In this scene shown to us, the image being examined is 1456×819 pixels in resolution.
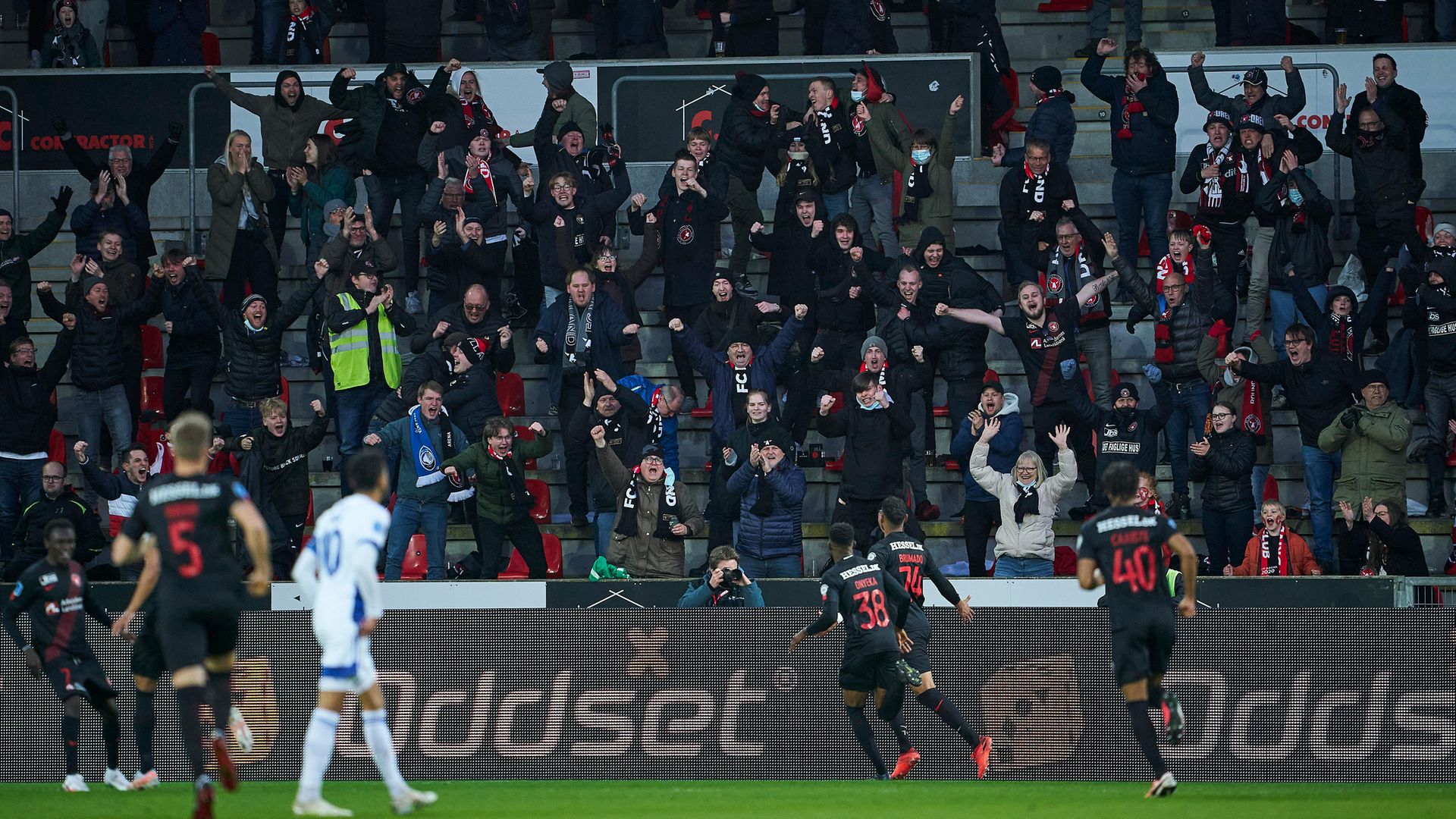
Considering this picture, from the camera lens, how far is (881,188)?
773 inches

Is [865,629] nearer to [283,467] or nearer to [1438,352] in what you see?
[283,467]

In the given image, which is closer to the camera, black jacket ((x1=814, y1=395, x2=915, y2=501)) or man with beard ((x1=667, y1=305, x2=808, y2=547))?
black jacket ((x1=814, y1=395, x2=915, y2=501))

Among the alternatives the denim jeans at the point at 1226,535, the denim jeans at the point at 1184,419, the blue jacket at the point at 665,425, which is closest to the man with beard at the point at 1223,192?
the denim jeans at the point at 1184,419

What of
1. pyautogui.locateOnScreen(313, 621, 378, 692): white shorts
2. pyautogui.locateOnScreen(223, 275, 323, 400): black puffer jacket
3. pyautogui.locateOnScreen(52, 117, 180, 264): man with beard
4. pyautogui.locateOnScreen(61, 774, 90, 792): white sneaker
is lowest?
pyautogui.locateOnScreen(61, 774, 90, 792): white sneaker

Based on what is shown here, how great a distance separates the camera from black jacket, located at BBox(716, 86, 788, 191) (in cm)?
1936

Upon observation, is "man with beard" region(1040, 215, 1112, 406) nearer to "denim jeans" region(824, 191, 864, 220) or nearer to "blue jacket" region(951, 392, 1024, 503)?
"blue jacket" region(951, 392, 1024, 503)

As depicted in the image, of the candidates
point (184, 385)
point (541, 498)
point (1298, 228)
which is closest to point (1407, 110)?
point (1298, 228)

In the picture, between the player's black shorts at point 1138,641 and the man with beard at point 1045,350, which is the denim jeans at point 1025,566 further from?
the player's black shorts at point 1138,641

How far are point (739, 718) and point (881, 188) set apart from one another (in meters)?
7.34

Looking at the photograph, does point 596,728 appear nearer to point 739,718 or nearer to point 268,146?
point 739,718

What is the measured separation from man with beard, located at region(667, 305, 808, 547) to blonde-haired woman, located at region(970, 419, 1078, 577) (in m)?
2.19

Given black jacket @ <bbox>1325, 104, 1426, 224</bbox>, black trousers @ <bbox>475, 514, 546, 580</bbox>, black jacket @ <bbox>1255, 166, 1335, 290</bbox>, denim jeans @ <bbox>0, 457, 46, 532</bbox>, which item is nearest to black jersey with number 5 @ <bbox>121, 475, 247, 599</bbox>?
black trousers @ <bbox>475, 514, 546, 580</bbox>

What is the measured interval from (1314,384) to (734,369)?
17.6 ft

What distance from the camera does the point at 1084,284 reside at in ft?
60.2
